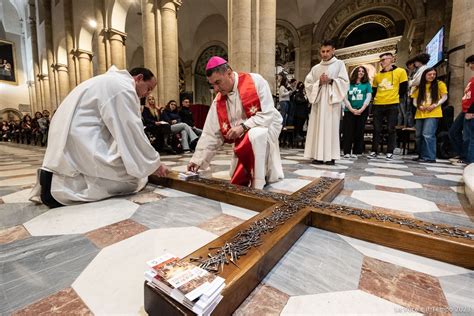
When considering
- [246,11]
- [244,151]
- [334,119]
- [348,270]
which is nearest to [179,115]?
[246,11]

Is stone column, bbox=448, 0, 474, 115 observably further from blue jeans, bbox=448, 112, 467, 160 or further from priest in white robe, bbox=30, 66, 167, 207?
priest in white robe, bbox=30, 66, 167, 207

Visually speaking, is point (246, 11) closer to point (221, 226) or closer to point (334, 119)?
point (334, 119)

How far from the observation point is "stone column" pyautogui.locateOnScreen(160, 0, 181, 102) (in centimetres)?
781

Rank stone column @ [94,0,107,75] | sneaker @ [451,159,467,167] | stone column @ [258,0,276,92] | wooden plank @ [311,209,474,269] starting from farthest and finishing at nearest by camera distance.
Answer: stone column @ [94,0,107,75], stone column @ [258,0,276,92], sneaker @ [451,159,467,167], wooden plank @ [311,209,474,269]

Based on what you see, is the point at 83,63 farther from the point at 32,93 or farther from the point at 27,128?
the point at 32,93

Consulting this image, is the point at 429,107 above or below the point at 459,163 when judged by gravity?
above

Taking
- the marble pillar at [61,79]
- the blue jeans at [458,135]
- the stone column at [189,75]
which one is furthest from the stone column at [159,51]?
the marble pillar at [61,79]

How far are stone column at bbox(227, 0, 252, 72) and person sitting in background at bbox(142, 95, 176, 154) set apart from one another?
2179 millimetres

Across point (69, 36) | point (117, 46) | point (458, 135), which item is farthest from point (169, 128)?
point (69, 36)

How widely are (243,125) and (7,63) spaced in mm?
30626

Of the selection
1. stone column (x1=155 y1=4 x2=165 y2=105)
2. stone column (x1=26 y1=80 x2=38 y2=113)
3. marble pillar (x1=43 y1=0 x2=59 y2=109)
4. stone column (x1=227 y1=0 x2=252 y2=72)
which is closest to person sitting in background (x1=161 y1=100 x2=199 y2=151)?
stone column (x1=227 y1=0 x2=252 y2=72)

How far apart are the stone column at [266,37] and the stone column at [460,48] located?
3.79 meters

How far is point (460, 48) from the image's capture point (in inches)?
190

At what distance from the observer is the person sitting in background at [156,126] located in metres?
5.27
